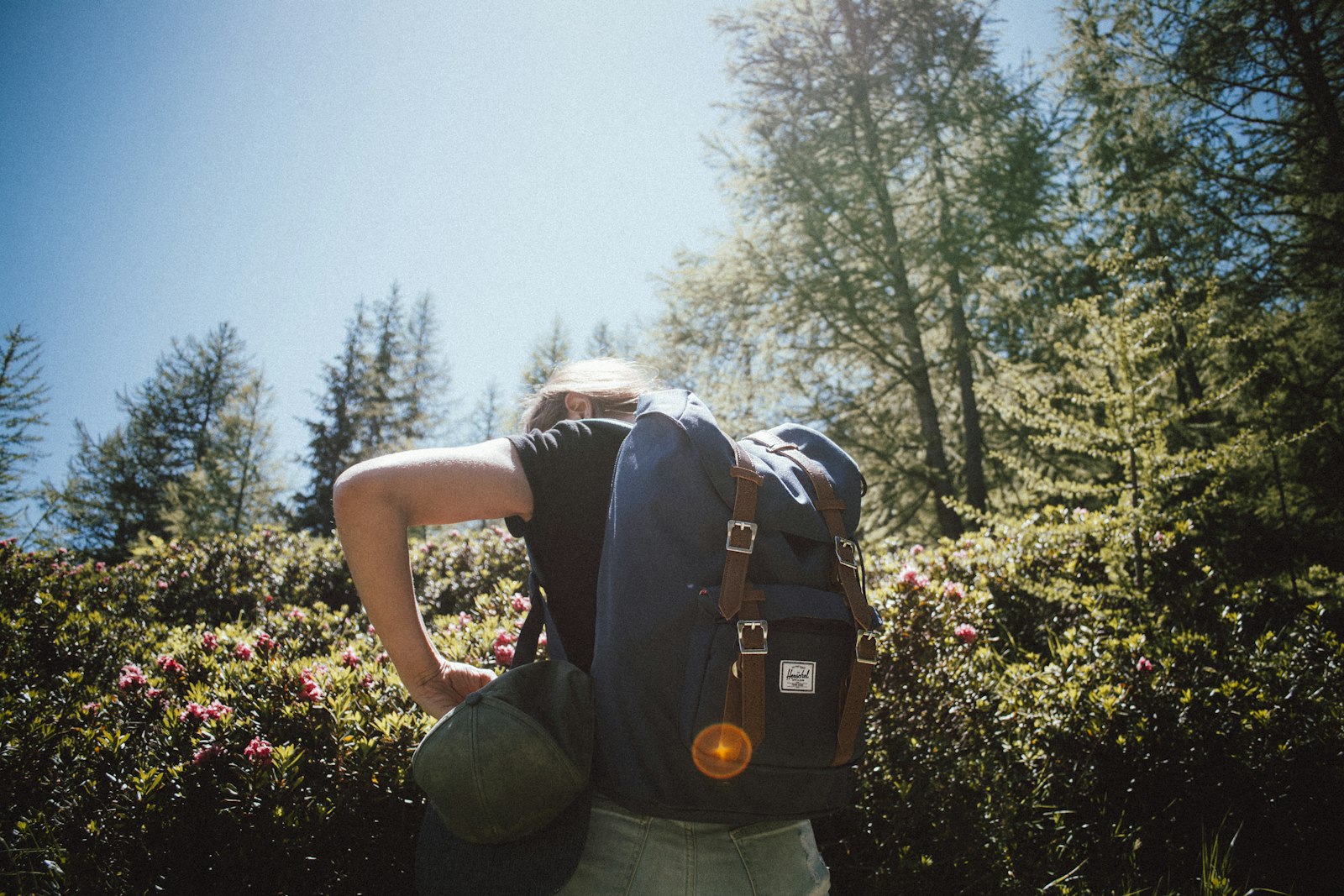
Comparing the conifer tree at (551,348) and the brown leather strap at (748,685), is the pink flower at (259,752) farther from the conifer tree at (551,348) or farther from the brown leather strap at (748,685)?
the conifer tree at (551,348)

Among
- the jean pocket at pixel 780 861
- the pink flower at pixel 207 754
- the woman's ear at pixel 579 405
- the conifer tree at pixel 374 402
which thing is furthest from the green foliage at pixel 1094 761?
the conifer tree at pixel 374 402

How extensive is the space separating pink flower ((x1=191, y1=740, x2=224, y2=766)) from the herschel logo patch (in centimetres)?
179

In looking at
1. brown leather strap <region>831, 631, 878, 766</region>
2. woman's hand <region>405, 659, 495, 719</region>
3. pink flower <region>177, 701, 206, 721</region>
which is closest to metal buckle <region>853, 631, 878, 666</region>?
brown leather strap <region>831, 631, 878, 766</region>

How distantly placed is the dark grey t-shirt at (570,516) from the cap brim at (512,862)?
314mm

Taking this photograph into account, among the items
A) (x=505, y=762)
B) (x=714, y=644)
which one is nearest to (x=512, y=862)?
(x=505, y=762)

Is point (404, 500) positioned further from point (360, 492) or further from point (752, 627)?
point (752, 627)

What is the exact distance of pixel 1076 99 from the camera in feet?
36.8

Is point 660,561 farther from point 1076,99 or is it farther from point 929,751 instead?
point 1076,99

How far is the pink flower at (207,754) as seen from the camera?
1943 mm

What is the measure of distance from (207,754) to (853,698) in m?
2.07

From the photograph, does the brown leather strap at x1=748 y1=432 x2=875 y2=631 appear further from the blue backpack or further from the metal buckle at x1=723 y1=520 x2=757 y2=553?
the metal buckle at x1=723 y1=520 x2=757 y2=553

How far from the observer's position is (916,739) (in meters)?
2.66

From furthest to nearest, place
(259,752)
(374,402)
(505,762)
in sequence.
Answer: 1. (374,402)
2. (259,752)
3. (505,762)

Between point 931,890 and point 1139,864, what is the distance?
1109mm
